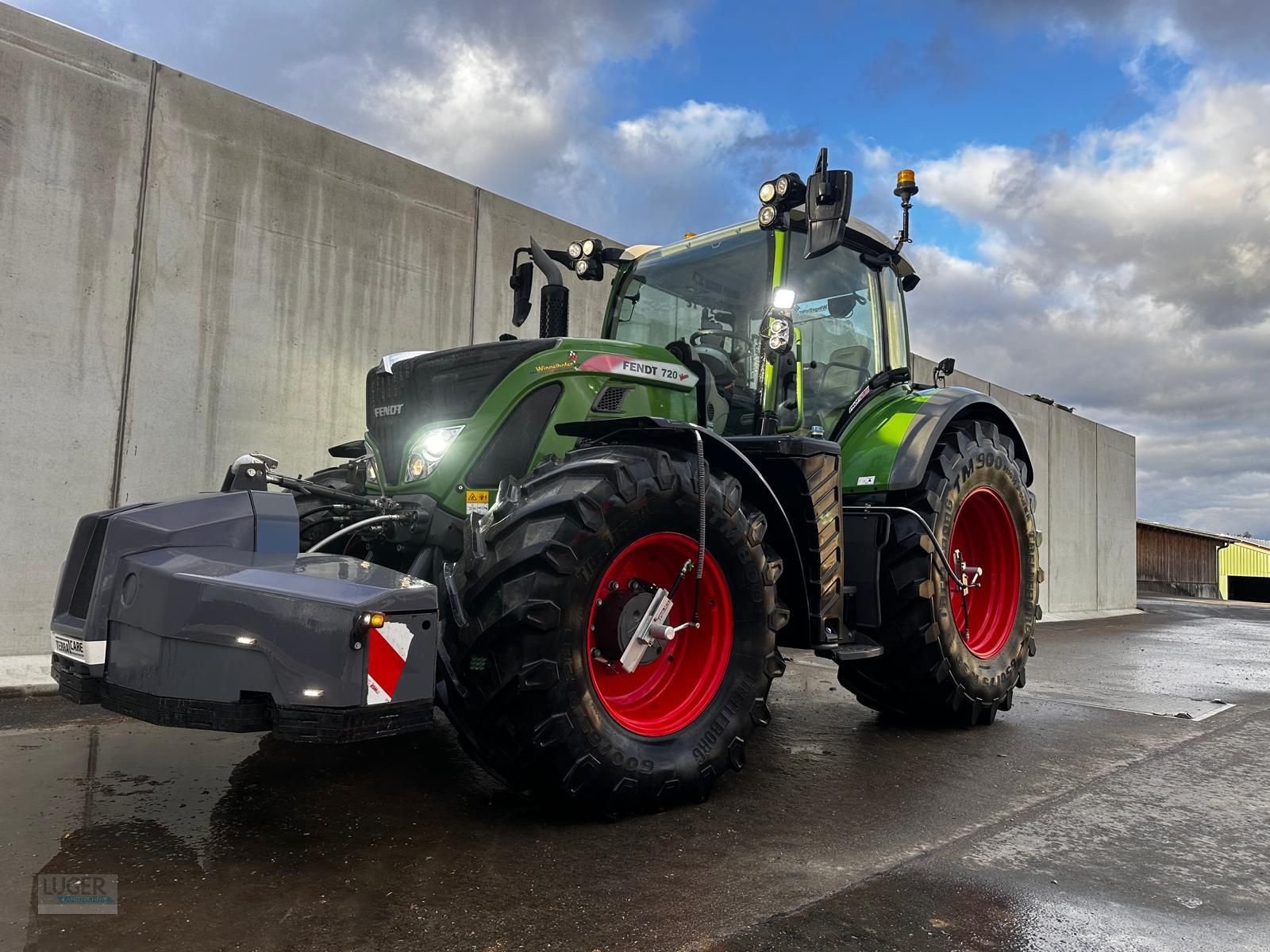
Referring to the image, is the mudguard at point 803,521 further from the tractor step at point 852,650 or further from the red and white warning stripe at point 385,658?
the red and white warning stripe at point 385,658

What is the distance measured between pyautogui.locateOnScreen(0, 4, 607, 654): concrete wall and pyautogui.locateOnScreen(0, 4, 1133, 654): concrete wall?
0.04 feet

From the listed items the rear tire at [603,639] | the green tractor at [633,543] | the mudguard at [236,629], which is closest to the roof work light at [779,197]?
the green tractor at [633,543]

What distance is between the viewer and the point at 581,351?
3828 mm

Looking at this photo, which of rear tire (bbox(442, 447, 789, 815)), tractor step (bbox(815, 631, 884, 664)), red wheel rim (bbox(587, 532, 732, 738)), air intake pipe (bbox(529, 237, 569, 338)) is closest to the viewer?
rear tire (bbox(442, 447, 789, 815))

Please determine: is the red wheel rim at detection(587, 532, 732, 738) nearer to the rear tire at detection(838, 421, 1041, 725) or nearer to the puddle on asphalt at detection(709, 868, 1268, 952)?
the puddle on asphalt at detection(709, 868, 1268, 952)

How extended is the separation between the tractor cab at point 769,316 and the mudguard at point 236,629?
86.4 inches

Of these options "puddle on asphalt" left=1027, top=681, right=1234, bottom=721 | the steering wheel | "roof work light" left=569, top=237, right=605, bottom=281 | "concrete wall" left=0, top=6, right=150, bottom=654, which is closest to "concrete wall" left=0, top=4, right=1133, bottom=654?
"concrete wall" left=0, top=6, right=150, bottom=654

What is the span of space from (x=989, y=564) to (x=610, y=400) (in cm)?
305

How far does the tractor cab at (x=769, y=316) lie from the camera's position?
4531 millimetres

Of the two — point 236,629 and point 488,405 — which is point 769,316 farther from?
point 236,629

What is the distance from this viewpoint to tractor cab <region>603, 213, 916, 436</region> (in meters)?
4.53

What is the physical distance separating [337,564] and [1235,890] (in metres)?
2.94

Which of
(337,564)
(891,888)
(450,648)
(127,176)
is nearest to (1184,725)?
(891,888)

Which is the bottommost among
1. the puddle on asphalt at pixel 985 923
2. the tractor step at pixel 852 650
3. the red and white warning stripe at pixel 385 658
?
the puddle on asphalt at pixel 985 923
